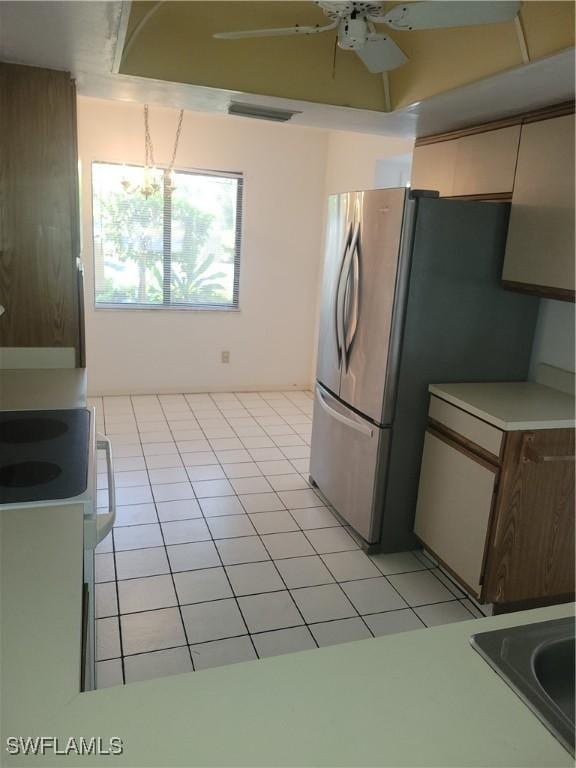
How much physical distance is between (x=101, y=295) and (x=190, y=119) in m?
1.73

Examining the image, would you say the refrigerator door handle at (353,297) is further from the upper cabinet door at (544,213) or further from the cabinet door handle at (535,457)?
the cabinet door handle at (535,457)

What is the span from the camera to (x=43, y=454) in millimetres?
1704

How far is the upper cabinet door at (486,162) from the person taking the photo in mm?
2600

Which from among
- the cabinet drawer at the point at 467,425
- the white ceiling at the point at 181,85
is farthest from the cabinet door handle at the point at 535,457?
the white ceiling at the point at 181,85

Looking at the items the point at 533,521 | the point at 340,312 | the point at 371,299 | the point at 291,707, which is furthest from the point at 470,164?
the point at 291,707

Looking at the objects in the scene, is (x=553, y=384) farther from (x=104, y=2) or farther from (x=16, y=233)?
(x=16, y=233)

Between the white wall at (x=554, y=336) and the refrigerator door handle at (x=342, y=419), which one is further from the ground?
the white wall at (x=554, y=336)

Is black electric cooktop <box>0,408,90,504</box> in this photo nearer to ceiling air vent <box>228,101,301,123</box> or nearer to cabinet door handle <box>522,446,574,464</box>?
cabinet door handle <box>522,446,574,464</box>

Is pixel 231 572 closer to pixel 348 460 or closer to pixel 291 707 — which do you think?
pixel 348 460

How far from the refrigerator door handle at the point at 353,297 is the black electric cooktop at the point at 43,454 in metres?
1.41

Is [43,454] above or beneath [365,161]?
beneath

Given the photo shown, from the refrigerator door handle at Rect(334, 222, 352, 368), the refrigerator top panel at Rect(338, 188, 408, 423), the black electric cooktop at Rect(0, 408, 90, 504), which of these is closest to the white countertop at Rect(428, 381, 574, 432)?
the refrigerator top panel at Rect(338, 188, 408, 423)

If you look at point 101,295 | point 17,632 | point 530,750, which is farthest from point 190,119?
point 530,750

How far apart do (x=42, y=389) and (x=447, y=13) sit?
77.3 inches
